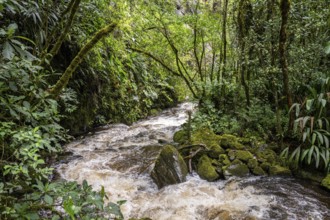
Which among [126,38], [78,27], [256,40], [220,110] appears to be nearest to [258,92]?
[220,110]

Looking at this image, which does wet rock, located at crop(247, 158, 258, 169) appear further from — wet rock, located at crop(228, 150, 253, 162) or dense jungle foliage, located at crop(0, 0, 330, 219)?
dense jungle foliage, located at crop(0, 0, 330, 219)

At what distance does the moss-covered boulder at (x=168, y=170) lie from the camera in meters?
4.56

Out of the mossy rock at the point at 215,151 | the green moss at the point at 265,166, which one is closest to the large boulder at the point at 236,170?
the green moss at the point at 265,166

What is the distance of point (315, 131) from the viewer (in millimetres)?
4512

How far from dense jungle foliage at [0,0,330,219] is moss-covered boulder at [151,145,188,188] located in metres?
1.00

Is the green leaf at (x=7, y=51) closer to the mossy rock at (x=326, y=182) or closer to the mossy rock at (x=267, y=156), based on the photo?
the mossy rock at (x=267, y=156)

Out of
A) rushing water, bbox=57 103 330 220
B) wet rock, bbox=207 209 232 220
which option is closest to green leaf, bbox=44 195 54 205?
rushing water, bbox=57 103 330 220

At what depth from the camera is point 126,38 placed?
787 centimetres

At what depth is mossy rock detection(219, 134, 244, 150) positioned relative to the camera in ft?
18.4

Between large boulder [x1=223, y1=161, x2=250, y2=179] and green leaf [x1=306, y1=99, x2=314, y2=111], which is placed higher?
green leaf [x1=306, y1=99, x2=314, y2=111]

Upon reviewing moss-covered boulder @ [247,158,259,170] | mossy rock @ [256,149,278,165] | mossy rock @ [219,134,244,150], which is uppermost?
mossy rock @ [219,134,244,150]

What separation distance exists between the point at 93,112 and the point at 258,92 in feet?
15.6

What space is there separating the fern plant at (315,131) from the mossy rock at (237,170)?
0.77 metres

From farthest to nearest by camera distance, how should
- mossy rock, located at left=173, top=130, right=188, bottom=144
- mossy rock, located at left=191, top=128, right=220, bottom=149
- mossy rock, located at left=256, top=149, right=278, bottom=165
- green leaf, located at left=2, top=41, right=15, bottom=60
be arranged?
mossy rock, located at left=173, top=130, right=188, bottom=144
mossy rock, located at left=191, top=128, right=220, bottom=149
mossy rock, located at left=256, top=149, right=278, bottom=165
green leaf, located at left=2, top=41, right=15, bottom=60
